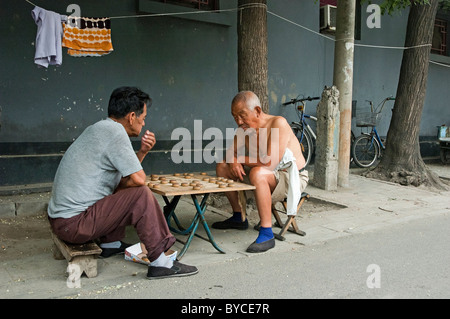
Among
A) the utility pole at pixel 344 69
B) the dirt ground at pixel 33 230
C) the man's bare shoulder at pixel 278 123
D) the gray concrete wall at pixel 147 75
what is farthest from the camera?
the utility pole at pixel 344 69

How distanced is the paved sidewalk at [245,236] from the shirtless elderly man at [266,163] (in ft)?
1.22

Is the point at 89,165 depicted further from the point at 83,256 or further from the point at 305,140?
the point at 305,140

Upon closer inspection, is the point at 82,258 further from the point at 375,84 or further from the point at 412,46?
the point at 375,84

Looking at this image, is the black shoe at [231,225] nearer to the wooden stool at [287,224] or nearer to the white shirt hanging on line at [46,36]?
the wooden stool at [287,224]

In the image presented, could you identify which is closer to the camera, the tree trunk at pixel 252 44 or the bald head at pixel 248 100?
the bald head at pixel 248 100

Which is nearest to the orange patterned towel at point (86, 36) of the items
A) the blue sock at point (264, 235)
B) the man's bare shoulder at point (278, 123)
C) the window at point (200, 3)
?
the window at point (200, 3)

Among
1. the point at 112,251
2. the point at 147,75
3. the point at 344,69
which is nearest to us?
the point at 112,251

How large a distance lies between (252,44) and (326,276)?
335cm

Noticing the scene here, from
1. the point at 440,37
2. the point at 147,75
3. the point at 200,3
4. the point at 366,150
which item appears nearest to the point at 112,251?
the point at 147,75

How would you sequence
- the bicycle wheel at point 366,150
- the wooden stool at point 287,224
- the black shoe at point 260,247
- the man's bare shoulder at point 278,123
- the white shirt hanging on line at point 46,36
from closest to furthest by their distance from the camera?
the black shoe at point 260,247 → the man's bare shoulder at point 278,123 → the wooden stool at point 287,224 → the white shirt hanging on line at point 46,36 → the bicycle wheel at point 366,150

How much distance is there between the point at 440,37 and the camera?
1212 cm

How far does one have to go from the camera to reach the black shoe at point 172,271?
344cm

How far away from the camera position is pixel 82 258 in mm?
3408

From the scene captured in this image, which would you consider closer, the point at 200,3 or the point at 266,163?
the point at 266,163
